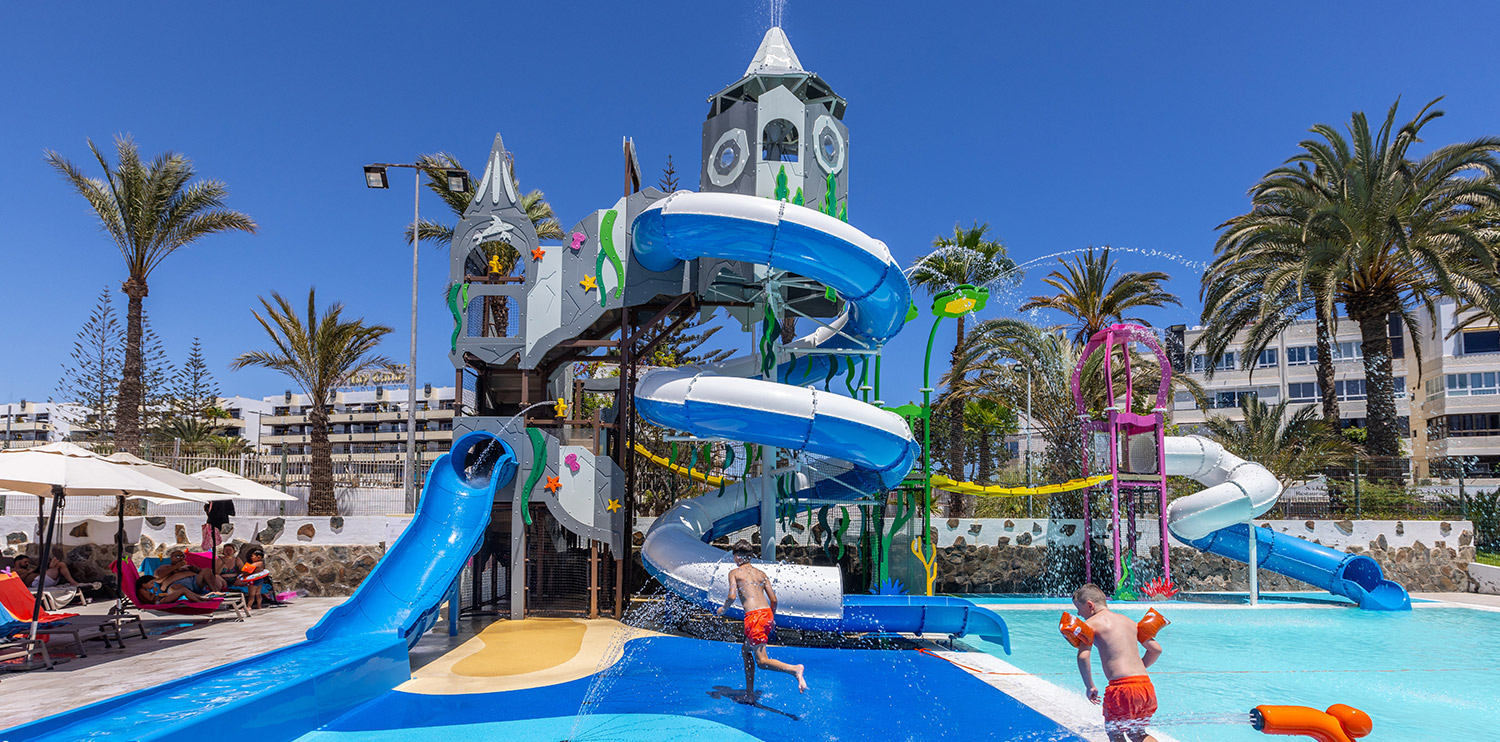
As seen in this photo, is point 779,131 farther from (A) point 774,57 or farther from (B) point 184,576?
(B) point 184,576

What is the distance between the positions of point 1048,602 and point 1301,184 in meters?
13.9

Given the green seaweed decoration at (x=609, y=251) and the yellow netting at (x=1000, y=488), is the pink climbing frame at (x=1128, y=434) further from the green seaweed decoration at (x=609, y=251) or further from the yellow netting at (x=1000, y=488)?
the green seaweed decoration at (x=609, y=251)

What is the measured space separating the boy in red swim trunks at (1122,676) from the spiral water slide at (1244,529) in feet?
38.3

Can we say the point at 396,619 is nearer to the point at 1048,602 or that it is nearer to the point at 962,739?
the point at 962,739

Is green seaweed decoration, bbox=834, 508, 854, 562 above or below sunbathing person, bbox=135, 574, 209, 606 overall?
above

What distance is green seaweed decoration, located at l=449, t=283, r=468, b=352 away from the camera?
43.3ft

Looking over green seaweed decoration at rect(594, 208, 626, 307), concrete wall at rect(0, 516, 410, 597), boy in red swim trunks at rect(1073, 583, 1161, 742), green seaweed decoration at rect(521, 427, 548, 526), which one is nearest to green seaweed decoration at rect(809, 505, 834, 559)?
green seaweed decoration at rect(521, 427, 548, 526)

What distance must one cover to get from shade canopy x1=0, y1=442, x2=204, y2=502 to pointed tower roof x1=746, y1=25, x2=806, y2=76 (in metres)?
9.95

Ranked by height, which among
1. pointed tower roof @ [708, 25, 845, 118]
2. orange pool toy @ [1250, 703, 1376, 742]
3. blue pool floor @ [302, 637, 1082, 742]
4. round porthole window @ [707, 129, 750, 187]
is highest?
pointed tower roof @ [708, 25, 845, 118]

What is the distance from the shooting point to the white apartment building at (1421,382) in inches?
1732

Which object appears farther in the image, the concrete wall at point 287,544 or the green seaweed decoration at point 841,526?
the concrete wall at point 287,544

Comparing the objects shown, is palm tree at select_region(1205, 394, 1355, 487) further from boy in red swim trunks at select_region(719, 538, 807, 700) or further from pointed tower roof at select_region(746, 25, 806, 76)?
boy in red swim trunks at select_region(719, 538, 807, 700)

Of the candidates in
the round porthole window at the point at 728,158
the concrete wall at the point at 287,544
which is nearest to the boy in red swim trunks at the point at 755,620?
the round porthole window at the point at 728,158

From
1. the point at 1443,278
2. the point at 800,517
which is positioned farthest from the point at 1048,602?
the point at 1443,278
